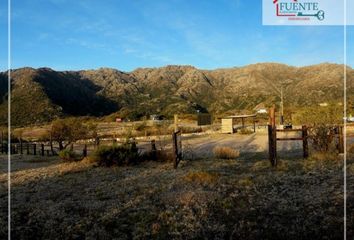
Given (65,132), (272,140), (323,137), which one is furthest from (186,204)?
(65,132)

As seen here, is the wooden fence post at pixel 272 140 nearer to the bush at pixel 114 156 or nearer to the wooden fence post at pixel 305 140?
the wooden fence post at pixel 305 140

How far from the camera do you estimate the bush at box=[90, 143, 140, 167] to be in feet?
55.6

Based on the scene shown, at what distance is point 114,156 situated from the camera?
56.0 ft

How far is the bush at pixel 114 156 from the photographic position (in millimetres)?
16953

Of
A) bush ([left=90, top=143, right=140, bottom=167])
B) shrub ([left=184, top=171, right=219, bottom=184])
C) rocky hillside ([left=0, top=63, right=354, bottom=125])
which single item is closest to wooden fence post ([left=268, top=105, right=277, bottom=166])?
shrub ([left=184, top=171, right=219, bottom=184])

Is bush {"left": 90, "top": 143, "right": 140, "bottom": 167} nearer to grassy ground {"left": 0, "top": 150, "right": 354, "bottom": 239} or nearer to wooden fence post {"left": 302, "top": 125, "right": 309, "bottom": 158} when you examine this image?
grassy ground {"left": 0, "top": 150, "right": 354, "bottom": 239}

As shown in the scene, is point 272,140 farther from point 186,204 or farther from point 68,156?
point 68,156

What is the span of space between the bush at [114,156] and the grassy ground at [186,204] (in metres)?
2.15

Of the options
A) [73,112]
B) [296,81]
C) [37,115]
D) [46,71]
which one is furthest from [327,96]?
[46,71]

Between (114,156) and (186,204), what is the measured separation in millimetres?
8190

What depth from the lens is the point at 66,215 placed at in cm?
890

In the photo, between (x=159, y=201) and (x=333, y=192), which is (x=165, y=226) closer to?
(x=159, y=201)

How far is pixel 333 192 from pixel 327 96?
5616 inches

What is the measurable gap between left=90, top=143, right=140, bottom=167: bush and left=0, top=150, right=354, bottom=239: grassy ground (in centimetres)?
215
